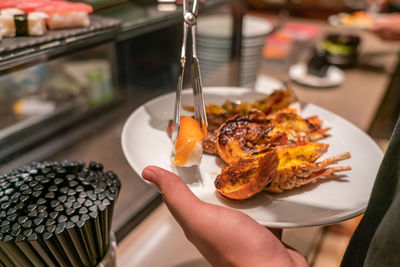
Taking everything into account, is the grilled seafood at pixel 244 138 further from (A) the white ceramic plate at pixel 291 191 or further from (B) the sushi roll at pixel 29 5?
(B) the sushi roll at pixel 29 5

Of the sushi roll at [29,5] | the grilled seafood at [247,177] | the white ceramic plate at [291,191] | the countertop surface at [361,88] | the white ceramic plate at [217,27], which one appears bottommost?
the countertop surface at [361,88]

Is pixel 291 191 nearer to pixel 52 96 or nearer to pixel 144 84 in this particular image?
pixel 144 84

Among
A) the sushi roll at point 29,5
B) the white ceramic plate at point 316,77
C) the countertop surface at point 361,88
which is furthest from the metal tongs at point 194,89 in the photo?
the white ceramic plate at point 316,77

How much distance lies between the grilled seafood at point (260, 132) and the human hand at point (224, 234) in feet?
0.64

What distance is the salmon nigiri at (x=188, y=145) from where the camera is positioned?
0.62m

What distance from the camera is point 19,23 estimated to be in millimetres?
610

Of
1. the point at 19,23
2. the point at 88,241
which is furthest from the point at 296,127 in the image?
the point at 19,23

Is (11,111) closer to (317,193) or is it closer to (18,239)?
(18,239)

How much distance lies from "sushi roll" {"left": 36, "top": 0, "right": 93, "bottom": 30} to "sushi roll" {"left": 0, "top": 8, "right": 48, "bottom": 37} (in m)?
0.03

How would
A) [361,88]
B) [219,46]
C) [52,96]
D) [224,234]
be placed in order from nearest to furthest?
[224,234]
[52,96]
[219,46]
[361,88]

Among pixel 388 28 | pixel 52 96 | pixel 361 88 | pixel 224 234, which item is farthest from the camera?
pixel 388 28

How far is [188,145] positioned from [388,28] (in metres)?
1.96

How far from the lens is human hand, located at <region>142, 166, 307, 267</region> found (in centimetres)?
48

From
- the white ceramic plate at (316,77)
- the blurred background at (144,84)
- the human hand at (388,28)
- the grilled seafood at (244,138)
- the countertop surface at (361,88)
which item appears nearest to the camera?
the grilled seafood at (244,138)
